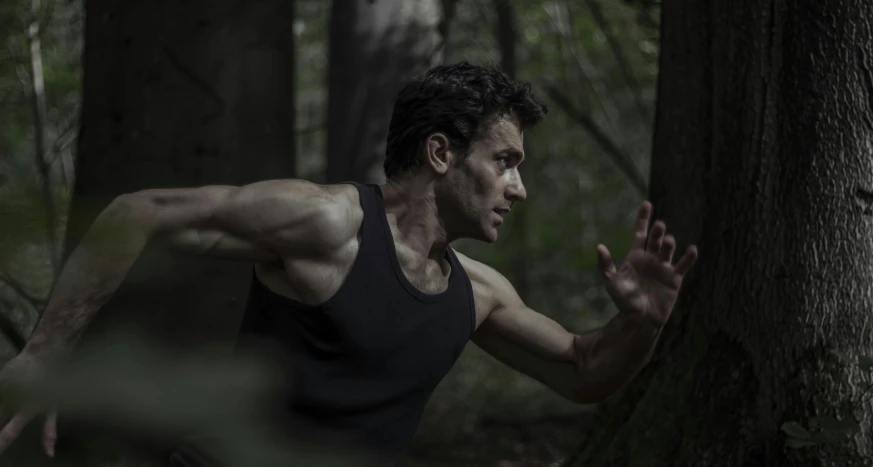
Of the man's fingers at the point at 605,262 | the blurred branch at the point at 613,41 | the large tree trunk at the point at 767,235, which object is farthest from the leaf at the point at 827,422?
the blurred branch at the point at 613,41

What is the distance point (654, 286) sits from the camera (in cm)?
348

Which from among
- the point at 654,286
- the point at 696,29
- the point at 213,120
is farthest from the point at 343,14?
the point at 654,286

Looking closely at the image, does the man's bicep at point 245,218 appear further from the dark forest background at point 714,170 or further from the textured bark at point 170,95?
the textured bark at point 170,95

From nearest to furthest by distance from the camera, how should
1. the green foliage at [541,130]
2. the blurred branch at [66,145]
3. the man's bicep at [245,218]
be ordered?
the man's bicep at [245,218], the blurred branch at [66,145], the green foliage at [541,130]

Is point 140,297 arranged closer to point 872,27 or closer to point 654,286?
point 654,286

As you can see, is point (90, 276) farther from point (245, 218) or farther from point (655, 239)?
point (655, 239)

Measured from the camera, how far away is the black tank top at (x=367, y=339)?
10.6ft

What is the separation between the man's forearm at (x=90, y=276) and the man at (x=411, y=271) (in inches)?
22.0

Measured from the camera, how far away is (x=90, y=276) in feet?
5.41

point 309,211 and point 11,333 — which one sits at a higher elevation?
point 309,211

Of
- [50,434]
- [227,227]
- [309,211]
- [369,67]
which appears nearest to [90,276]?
[50,434]

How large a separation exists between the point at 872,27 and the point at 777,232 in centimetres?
80

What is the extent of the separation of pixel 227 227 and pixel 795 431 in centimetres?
215

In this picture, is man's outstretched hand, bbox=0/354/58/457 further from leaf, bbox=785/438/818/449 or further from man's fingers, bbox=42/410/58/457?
leaf, bbox=785/438/818/449
